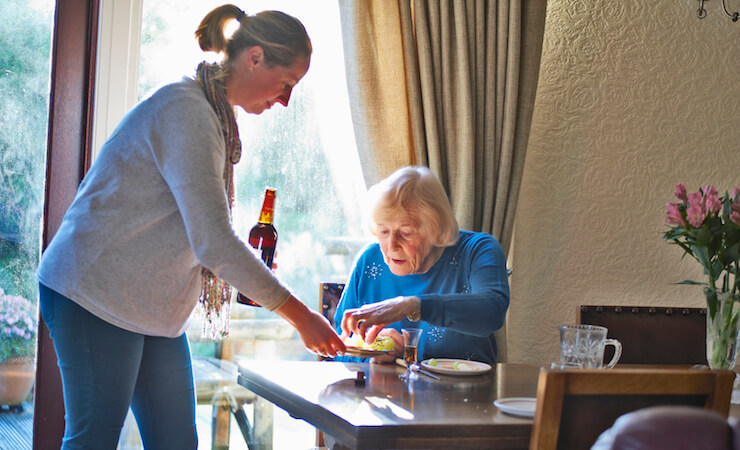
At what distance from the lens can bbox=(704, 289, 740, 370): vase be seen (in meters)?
1.66

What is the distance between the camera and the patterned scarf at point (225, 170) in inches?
58.1

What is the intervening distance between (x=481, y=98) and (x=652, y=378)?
70.5 inches

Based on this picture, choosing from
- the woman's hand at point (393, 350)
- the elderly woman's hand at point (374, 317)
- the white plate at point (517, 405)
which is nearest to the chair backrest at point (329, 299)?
the woman's hand at point (393, 350)

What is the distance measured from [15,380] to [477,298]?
151 centimetres

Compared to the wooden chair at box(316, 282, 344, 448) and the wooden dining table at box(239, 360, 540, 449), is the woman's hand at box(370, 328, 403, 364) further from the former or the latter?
the wooden chair at box(316, 282, 344, 448)

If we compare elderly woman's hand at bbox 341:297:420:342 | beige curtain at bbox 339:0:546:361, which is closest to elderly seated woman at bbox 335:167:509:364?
elderly woman's hand at bbox 341:297:420:342

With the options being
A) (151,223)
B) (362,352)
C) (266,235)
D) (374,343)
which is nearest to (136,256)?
(151,223)

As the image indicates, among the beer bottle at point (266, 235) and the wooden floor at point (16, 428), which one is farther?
the wooden floor at point (16, 428)

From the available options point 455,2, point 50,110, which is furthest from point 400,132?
point 50,110

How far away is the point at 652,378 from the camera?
41.9 inches

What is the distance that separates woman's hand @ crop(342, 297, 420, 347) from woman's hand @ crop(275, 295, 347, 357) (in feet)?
0.73

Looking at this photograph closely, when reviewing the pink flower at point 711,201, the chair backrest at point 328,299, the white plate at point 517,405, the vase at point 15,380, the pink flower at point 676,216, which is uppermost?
the pink flower at point 711,201

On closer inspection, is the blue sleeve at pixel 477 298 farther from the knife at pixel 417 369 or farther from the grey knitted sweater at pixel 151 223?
the grey knitted sweater at pixel 151 223

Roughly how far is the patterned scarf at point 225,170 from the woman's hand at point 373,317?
31 centimetres
